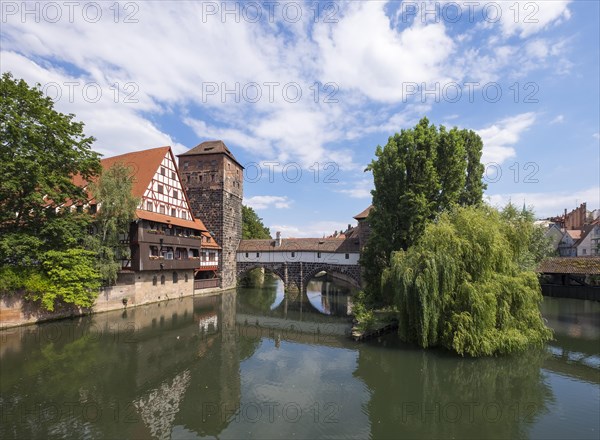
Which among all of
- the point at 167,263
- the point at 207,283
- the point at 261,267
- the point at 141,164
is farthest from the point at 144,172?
the point at 261,267

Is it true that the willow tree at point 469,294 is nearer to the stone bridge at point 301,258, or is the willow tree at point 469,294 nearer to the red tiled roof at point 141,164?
the stone bridge at point 301,258

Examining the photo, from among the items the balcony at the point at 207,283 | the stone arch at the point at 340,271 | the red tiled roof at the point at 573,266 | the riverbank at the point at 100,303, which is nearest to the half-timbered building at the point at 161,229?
the balcony at the point at 207,283

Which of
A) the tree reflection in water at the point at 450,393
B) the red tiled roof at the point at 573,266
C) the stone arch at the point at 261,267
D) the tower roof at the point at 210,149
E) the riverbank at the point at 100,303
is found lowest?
the tree reflection in water at the point at 450,393

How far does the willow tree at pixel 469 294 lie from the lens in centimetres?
1219

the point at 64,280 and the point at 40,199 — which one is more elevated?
the point at 40,199

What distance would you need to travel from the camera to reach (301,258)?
119 feet

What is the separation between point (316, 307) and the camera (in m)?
28.0

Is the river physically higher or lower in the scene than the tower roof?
lower

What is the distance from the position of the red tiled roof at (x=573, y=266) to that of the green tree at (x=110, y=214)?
29.7 meters

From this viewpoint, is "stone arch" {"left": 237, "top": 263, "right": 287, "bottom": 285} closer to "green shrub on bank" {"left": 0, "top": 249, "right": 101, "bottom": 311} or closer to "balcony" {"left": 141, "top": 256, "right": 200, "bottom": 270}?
"balcony" {"left": 141, "top": 256, "right": 200, "bottom": 270}

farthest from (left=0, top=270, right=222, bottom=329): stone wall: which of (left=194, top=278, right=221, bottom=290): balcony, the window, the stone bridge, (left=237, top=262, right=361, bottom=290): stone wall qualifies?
(left=237, top=262, right=361, bottom=290): stone wall

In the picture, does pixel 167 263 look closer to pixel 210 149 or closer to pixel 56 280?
pixel 56 280

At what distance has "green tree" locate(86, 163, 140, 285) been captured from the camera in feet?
69.9

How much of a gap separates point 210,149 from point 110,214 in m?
16.4
